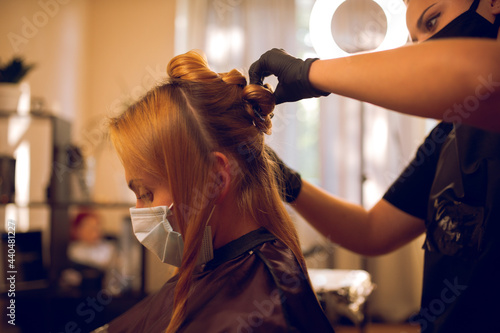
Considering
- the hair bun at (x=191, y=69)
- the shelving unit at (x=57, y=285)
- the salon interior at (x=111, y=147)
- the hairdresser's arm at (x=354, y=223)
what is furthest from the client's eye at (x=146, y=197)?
the shelving unit at (x=57, y=285)

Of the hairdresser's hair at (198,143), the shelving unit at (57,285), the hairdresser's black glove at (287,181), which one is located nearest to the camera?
the hairdresser's hair at (198,143)

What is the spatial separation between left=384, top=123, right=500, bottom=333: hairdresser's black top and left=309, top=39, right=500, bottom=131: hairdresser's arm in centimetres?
31

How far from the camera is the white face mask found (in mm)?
902

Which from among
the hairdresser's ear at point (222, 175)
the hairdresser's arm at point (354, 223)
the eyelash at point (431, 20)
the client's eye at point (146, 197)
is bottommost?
the hairdresser's arm at point (354, 223)

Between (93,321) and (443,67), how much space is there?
2.67 meters

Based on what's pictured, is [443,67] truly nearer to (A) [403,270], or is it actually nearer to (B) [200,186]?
(B) [200,186]

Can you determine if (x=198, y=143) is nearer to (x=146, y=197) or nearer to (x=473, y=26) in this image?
(x=146, y=197)

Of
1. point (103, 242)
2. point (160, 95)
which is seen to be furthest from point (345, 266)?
point (160, 95)

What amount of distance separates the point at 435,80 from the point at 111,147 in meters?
3.07

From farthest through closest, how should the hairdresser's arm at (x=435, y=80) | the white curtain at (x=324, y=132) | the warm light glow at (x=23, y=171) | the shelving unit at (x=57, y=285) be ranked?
the white curtain at (x=324, y=132)
the warm light glow at (x=23, y=171)
the shelving unit at (x=57, y=285)
the hairdresser's arm at (x=435, y=80)

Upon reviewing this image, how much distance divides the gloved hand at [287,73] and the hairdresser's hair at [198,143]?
46mm

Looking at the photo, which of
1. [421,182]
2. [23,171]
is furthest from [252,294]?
[23,171]

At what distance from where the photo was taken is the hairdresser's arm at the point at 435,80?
56 centimetres

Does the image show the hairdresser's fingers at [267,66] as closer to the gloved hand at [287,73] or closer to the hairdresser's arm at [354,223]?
the gloved hand at [287,73]
